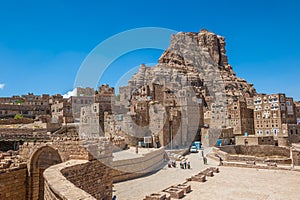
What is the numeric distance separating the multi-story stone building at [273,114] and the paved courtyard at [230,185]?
38055 mm

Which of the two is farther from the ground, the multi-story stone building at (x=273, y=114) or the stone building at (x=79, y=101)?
the stone building at (x=79, y=101)

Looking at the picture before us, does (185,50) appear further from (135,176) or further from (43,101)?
(135,176)

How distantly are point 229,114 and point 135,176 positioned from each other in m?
47.2

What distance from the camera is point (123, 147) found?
3306 cm

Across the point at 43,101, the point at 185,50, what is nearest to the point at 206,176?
the point at 43,101

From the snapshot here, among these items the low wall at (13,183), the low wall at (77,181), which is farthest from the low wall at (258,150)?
the low wall at (13,183)

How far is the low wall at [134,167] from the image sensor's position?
20.5 m

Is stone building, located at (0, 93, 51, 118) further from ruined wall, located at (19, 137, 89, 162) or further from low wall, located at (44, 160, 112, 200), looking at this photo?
low wall, located at (44, 160, 112, 200)

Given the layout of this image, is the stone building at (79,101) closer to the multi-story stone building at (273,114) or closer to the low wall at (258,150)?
the low wall at (258,150)

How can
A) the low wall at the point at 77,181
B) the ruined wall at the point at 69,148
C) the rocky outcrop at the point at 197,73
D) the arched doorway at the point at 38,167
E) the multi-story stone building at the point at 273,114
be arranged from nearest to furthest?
the low wall at the point at 77,181
the ruined wall at the point at 69,148
the arched doorway at the point at 38,167
the multi-story stone building at the point at 273,114
the rocky outcrop at the point at 197,73

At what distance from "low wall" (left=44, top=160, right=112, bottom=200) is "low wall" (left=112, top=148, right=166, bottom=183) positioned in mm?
10463

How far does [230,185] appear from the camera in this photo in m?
18.5

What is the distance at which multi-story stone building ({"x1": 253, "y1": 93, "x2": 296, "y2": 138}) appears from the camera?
2293 inches

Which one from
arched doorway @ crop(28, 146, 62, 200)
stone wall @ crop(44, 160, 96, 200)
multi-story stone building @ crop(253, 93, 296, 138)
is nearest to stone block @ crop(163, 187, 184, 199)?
arched doorway @ crop(28, 146, 62, 200)
